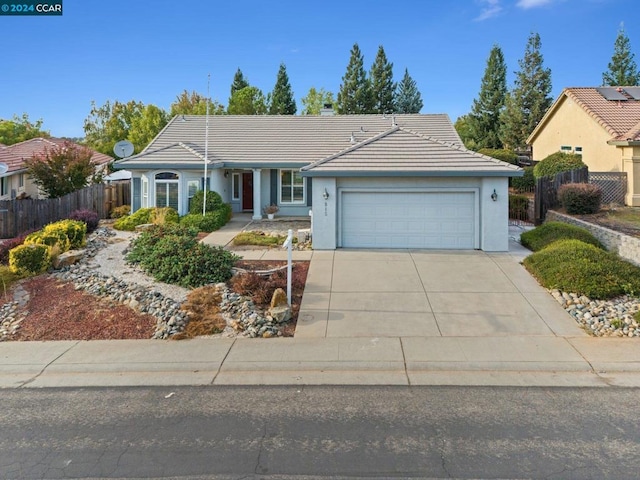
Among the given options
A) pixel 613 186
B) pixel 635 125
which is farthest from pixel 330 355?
pixel 635 125

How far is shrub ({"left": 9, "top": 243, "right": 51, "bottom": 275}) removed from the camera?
1262 centimetres

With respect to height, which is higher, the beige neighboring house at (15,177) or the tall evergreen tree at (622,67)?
the tall evergreen tree at (622,67)

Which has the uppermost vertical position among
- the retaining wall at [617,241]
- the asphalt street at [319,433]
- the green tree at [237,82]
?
the green tree at [237,82]

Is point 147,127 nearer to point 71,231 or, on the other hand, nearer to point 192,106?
point 192,106

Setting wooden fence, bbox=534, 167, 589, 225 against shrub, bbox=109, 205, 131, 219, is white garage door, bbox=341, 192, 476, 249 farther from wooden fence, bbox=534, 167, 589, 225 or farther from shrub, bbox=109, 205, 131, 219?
shrub, bbox=109, 205, 131, 219

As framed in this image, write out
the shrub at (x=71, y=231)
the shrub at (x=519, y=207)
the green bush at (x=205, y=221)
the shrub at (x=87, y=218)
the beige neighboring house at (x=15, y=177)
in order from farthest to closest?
1. the beige neighboring house at (x=15, y=177)
2. the shrub at (x=519, y=207)
3. the green bush at (x=205, y=221)
4. the shrub at (x=87, y=218)
5. the shrub at (x=71, y=231)

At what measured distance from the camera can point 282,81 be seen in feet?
183

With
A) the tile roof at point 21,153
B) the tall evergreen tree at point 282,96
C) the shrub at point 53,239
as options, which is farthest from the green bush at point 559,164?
the tall evergreen tree at point 282,96

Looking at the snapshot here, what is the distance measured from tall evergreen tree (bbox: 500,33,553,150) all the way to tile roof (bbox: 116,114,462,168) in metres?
18.2

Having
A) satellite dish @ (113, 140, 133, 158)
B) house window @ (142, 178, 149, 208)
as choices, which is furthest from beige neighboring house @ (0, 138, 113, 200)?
house window @ (142, 178, 149, 208)

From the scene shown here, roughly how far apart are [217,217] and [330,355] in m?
13.5

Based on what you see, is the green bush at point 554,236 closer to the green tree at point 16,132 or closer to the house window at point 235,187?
the house window at point 235,187

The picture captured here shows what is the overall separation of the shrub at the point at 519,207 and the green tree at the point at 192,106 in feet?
109

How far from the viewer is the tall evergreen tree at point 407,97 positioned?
56594mm
